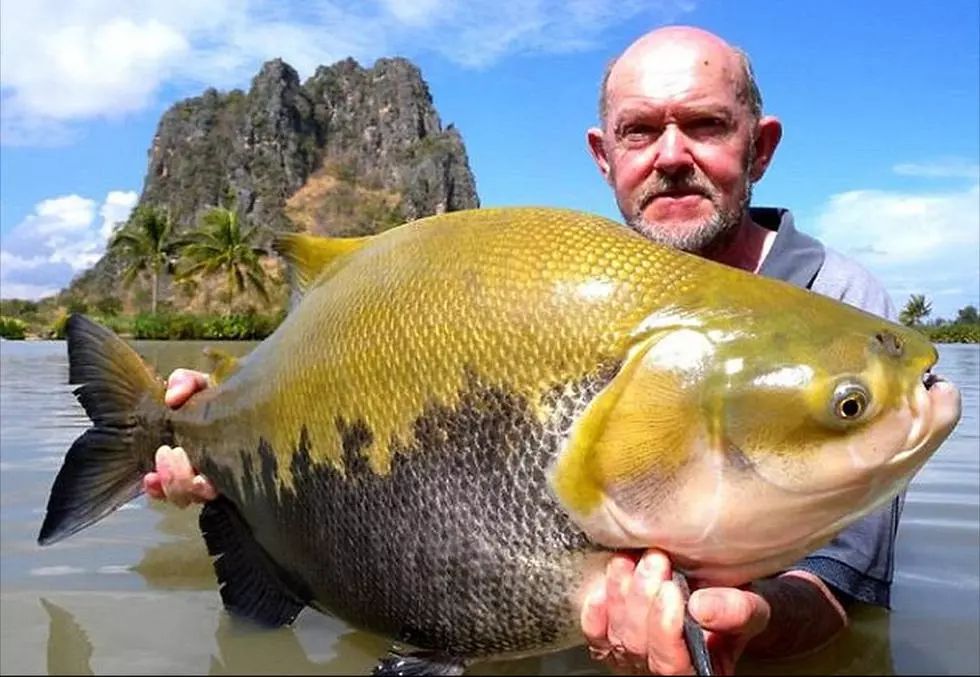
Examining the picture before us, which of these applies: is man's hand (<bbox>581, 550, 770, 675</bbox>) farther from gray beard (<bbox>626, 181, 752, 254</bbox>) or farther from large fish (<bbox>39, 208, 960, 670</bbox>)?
gray beard (<bbox>626, 181, 752, 254</bbox>)

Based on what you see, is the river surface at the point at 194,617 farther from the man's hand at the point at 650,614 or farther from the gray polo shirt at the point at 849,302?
the man's hand at the point at 650,614

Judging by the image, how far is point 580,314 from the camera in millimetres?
2297

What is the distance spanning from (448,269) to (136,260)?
223ft

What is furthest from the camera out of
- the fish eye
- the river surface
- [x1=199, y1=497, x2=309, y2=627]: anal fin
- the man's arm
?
[x1=199, y1=497, x2=309, y2=627]: anal fin

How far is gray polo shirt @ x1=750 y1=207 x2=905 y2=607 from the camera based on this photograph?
3.18m

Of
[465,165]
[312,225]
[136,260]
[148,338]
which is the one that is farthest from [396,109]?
[148,338]

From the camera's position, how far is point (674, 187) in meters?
3.88

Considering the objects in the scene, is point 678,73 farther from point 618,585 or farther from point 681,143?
point 618,585

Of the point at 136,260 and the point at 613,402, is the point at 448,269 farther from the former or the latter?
the point at 136,260

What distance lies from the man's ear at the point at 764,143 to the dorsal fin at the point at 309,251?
1.74m

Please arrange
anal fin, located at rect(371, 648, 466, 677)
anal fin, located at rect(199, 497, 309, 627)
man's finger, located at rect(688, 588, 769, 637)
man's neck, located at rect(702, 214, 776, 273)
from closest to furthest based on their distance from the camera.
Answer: man's finger, located at rect(688, 588, 769, 637) → anal fin, located at rect(371, 648, 466, 677) → anal fin, located at rect(199, 497, 309, 627) → man's neck, located at rect(702, 214, 776, 273)

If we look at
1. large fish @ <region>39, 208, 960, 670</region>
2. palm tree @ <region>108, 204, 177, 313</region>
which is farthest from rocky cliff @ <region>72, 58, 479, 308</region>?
large fish @ <region>39, 208, 960, 670</region>

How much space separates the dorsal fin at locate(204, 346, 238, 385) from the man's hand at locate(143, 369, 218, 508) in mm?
63

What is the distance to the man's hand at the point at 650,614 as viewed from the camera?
2156mm
